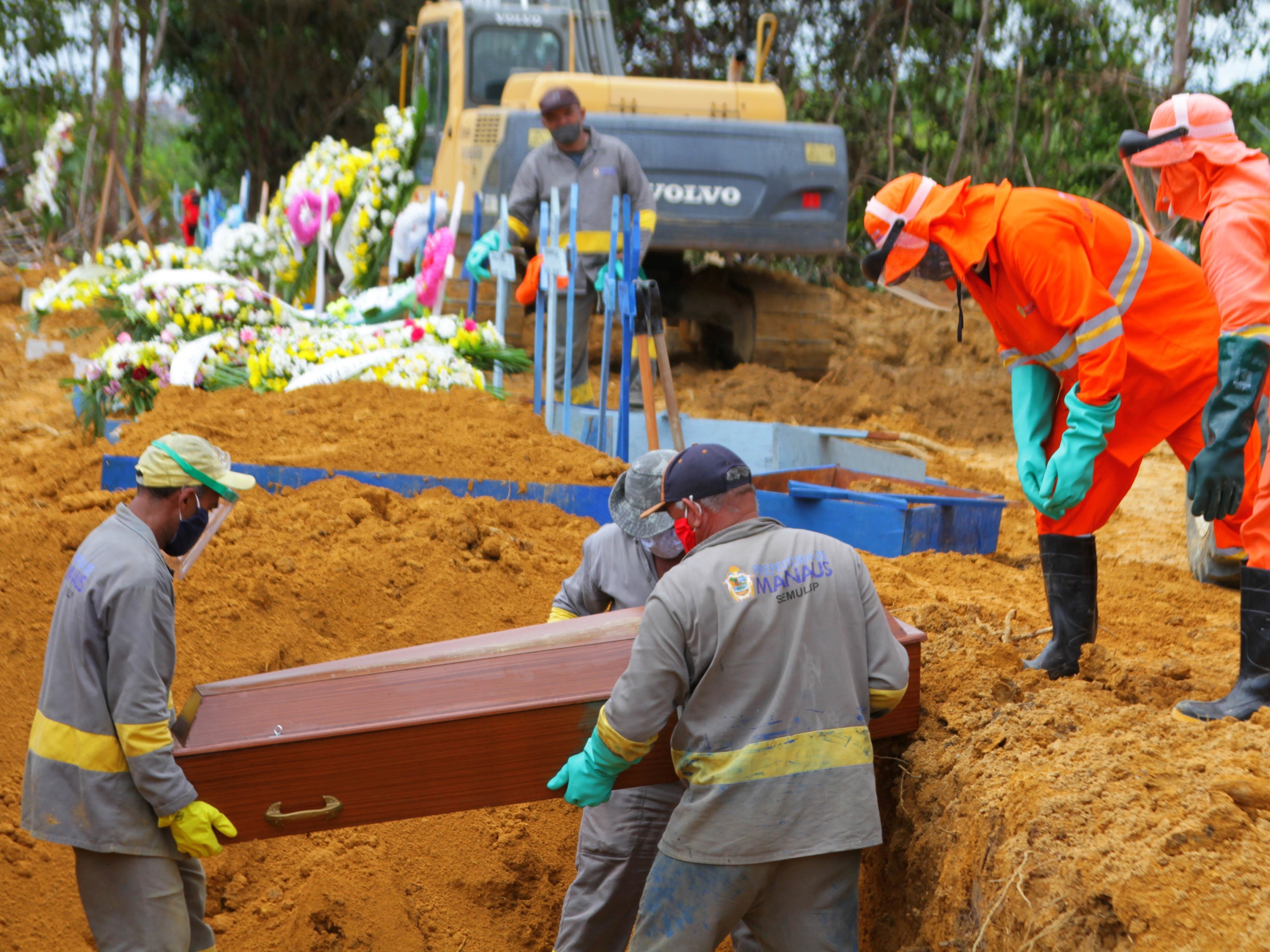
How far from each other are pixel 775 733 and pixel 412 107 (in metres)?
7.23

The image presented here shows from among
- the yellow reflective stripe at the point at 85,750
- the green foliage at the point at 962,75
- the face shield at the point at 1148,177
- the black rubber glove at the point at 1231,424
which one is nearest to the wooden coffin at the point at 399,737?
the yellow reflective stripe at the point at 85,750

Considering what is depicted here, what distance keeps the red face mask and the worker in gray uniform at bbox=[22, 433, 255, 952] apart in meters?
1.05

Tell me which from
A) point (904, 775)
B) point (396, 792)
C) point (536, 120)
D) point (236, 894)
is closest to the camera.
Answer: point (396, 792)

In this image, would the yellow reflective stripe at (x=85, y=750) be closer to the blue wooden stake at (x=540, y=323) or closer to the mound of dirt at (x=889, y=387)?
the blue wooden stake at (x=540, y=323)

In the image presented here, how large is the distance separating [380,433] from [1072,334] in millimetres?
3477

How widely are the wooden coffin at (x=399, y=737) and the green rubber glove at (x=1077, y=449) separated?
122cm

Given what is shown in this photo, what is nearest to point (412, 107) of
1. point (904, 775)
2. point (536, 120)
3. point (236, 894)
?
point (536, 120)

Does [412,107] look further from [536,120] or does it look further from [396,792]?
[396,792]

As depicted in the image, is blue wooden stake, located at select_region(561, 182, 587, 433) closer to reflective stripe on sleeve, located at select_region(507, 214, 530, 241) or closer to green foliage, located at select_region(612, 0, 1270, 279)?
reflective stripe on sleeve, located at select_region(507, 214, 530, 241)

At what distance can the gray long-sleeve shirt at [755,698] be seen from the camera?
8.05ft

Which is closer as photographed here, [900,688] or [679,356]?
[900,688]

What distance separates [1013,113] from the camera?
44.7ft

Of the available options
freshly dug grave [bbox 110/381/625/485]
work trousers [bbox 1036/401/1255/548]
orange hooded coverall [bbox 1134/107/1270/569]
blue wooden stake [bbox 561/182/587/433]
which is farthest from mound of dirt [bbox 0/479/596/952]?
orange hooded coverall [bbox 1134/107/1270/569]

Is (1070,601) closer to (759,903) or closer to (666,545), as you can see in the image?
(666,545)
